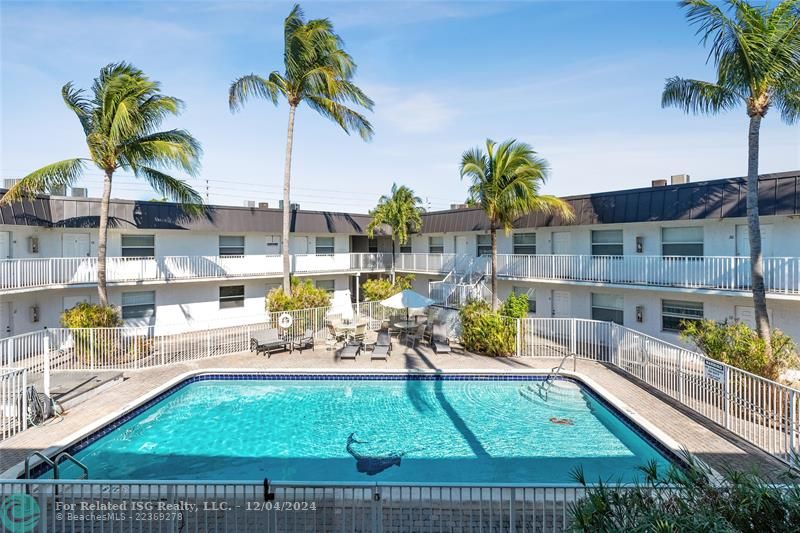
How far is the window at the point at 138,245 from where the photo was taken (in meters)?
20.0

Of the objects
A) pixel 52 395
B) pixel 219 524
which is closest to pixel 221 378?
pixel 52 395

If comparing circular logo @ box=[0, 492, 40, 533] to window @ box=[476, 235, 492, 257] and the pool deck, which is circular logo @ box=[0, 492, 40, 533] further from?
window @ box=[476, 235, 492, 257]

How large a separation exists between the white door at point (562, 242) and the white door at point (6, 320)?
23.9m

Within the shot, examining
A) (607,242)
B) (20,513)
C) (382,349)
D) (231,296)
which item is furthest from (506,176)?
(231,296)

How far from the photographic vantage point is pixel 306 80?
19078 mm

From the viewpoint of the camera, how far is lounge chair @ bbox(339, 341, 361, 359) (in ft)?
51.1

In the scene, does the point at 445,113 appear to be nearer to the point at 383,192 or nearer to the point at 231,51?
the point at 383,192

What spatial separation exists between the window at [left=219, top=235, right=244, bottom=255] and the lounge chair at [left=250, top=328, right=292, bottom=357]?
26.1ft

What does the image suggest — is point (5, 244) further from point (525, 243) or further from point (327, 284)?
point (525, 243)

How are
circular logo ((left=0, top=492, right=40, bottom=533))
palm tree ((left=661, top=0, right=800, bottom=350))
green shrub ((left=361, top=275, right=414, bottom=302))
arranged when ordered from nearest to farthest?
1. circular logo ((left=0, top=492, right=40, bottom=533))
2. palm tree ((left=661, top=0, right=800, bottom=350))
3. green shrub ((left=361, top=275, right=414, bottom=302))

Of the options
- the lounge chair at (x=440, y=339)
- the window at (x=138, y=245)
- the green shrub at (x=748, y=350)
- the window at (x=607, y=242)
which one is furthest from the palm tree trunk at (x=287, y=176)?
the green shrub at (x=748, y=350)

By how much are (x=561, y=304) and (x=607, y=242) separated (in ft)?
11.9

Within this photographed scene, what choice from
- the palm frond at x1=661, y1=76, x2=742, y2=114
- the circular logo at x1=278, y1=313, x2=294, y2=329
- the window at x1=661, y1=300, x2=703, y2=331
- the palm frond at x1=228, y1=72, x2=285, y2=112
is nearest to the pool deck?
the circular logo at x1=278, y1=313, x2=294, y2=329

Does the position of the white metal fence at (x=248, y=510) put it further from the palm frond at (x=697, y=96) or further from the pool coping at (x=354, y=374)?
the palm frond at (x=697, y=96)
